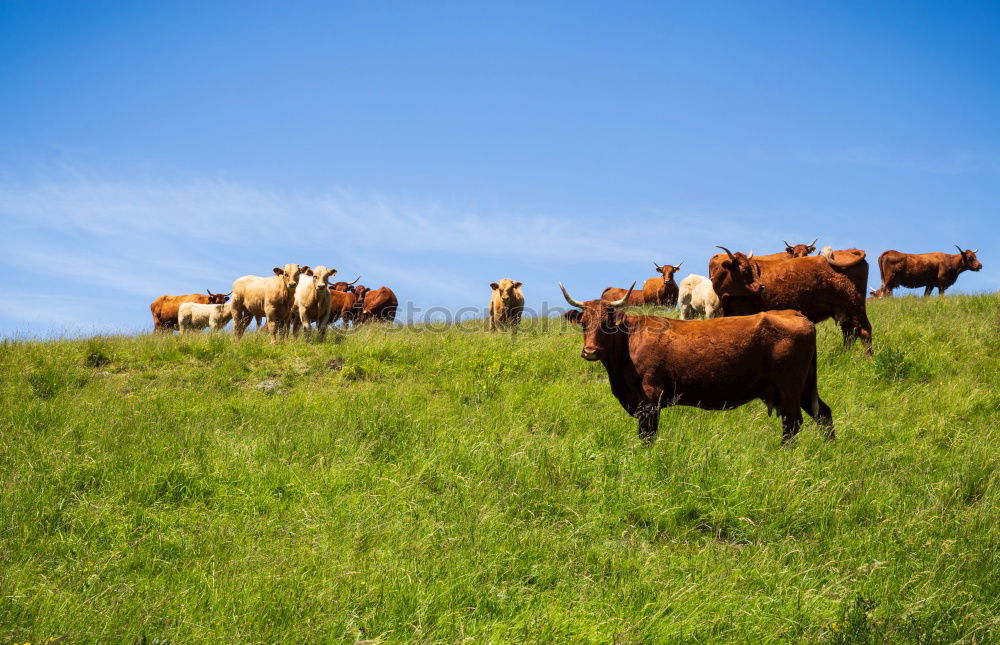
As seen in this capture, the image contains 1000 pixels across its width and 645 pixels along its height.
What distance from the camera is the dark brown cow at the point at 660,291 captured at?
27.1m

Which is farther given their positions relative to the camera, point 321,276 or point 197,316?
point 197,316

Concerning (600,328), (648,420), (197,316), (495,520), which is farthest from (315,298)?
(495,520)

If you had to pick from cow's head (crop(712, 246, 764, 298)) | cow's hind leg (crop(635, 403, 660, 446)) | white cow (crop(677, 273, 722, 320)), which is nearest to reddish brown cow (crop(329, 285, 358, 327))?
white cow (crop(677, 273, 722, 320))

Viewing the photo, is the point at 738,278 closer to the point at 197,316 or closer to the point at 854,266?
the point at 854,266

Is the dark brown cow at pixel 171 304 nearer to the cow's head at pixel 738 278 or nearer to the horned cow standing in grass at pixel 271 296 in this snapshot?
the horned cow standing in grass at pixel 271 296

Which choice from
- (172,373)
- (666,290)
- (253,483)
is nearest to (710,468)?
(253,483)

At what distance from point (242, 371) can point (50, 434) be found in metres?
4.99

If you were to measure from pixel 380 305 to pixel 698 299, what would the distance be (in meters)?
13.2

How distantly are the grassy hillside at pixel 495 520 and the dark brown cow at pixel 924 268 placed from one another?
73.1 ft

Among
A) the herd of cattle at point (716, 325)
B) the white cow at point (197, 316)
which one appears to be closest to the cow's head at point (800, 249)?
the herd of cattle at point (716, 325)

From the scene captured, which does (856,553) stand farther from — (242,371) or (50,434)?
(242,371)

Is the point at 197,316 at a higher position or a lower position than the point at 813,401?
higher

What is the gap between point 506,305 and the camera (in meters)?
21.2

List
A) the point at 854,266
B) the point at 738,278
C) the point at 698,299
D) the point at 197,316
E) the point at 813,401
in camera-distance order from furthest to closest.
Result: the point at 197,316
the point at 698,299
the point at 854,266
the point at 738,278
the point at 813,401
